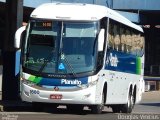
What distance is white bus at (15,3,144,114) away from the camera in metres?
19.7

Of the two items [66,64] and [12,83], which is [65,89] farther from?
[12,83]

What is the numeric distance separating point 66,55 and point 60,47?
1.09 feet

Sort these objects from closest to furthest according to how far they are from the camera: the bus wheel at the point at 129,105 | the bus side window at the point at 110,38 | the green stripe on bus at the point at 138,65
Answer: the bus side window at the point at 110,38 → the bus wheel at the point at 129,105 → the green stripe on bus at the point at 138,65

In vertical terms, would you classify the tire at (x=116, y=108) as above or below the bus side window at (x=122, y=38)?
below

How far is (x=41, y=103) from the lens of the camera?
838 inches

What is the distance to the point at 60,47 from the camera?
65.3ft

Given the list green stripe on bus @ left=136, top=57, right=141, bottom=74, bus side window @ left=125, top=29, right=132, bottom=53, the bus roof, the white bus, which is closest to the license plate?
the white bus

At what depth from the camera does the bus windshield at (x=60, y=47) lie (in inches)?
779

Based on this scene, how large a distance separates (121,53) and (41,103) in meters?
3.86

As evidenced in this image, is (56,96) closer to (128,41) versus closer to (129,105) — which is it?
(128,41)

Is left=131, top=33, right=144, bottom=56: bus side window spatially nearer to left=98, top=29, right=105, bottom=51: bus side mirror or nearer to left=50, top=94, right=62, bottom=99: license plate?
left=98, top=29, right=105, bottom=51: bus side mirror

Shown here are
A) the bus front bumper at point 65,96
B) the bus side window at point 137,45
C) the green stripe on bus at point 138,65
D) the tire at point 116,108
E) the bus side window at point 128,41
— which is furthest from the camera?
the green stripe on bus at point 138,65

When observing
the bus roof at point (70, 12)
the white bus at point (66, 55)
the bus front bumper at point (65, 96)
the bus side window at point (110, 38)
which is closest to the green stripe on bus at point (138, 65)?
the bus side window at point (110, 38)

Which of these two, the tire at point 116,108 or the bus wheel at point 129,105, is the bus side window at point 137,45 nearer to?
the bus wheel at point 129,105
